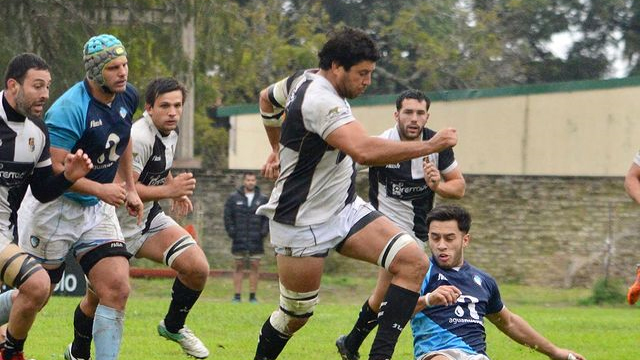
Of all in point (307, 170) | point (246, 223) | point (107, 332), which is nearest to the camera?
point (307, 170)

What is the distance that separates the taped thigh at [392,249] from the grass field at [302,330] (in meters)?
2.97

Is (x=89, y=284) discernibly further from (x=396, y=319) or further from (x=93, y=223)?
(x=396, y=319)

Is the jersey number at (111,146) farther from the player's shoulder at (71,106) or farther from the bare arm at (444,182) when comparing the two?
the bare arm at (444,182)

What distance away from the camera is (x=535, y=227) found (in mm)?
24000

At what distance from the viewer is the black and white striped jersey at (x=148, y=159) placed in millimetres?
9766

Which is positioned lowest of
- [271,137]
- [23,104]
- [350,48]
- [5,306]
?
[5,306]

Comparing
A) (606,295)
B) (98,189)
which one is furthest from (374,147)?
(606,295)

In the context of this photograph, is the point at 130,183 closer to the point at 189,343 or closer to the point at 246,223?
→ the point at 189,343

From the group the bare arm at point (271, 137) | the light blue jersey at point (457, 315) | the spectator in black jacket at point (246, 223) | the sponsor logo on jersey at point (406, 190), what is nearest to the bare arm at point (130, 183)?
the bare arm at point (271, 137)

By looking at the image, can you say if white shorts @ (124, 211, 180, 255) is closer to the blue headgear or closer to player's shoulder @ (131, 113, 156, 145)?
player's shoulder @ (131, 113, 156, 145)

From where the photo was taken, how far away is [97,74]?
8719 mm

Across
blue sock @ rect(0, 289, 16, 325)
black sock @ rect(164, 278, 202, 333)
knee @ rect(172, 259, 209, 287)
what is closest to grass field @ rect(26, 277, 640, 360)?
black sock @ rect(164, 278, 202, 333)

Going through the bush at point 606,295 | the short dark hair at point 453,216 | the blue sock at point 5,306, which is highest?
the short dark hair at point 453,216

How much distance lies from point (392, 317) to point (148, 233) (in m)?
2.80
